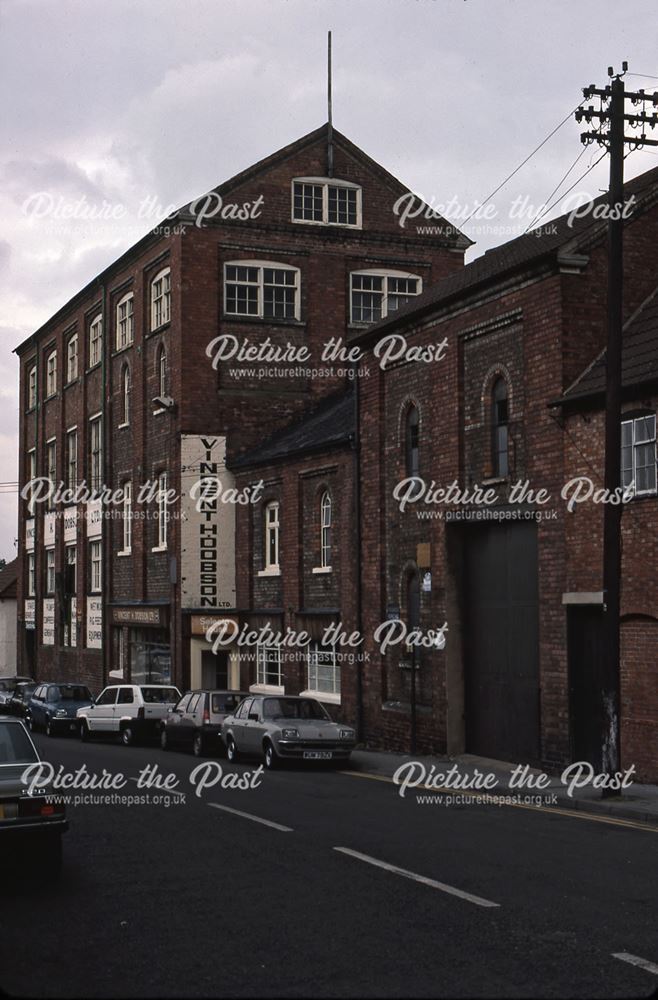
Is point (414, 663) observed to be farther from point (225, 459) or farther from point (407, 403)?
point (225, 459)

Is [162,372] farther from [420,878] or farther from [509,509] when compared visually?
[420,878]

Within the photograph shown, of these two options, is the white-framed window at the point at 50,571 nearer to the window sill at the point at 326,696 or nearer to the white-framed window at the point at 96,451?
the white-framed window at the point at 96,451

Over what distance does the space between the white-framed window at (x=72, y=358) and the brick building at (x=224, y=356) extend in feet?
19.3

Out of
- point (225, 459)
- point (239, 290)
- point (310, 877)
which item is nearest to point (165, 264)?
point (239, 290)

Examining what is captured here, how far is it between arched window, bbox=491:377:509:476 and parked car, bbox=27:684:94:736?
15611mm

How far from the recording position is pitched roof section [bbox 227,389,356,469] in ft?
103

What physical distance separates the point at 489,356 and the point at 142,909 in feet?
52.1

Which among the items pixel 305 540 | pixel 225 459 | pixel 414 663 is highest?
pixel 225 459

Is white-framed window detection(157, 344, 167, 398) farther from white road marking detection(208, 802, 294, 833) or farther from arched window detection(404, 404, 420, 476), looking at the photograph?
white road marking detection(208, 802, 294, 833)

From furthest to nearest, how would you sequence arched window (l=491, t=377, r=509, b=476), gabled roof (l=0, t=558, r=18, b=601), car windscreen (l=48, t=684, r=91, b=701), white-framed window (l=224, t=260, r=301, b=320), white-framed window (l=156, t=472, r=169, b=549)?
1. gabled roof (l=0, t=558, r=18, b=601)
2. white-framed window (l=156, t=472, r=169, b=549)
3. white-framed window (l=224, t=260, r=301, b=320)
4. car windscreen (l=48, t=684, r=91, b=701)
5. arched window (l=491, t=377, r=509, b=476)

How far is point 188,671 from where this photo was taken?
37.4 meters

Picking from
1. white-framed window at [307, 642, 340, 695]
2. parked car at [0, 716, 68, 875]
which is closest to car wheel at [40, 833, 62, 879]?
parked car at [0, 716, 68, 875]

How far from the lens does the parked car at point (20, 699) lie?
128 feet

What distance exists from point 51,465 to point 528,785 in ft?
124
